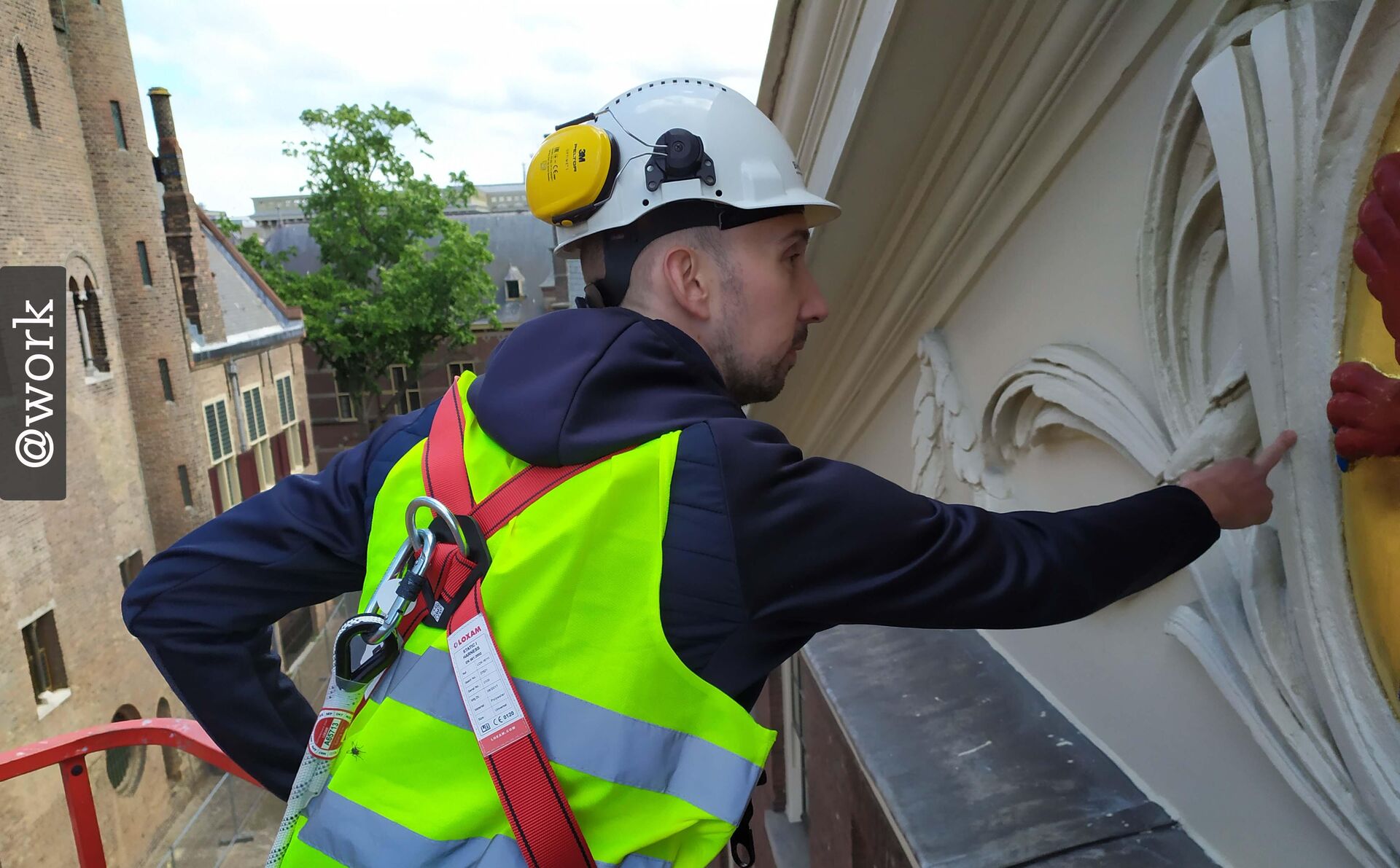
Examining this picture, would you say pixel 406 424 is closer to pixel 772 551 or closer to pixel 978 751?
pixel 772 551

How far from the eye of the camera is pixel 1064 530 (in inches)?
42.8

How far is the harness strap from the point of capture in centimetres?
103

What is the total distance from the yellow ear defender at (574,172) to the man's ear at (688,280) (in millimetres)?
164

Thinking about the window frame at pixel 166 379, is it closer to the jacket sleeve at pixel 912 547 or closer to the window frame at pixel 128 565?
the window frame at pixel 128 565

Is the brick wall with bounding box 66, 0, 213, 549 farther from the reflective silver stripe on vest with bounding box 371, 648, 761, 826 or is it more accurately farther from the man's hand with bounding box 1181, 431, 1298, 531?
the man's hand with bounding box 1181, 431, 1298, 531

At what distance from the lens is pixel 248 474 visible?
16141mm

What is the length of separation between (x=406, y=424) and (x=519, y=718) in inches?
23.0

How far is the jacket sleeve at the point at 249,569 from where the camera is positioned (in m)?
1.37

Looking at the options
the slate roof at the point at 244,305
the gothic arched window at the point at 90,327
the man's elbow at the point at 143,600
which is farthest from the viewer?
the slate roof at the point at 244,305

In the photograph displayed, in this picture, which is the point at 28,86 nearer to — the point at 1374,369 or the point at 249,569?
the point at 249,569

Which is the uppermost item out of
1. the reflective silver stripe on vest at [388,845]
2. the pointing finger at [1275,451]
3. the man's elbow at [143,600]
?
the pointing finger at [1275,451]

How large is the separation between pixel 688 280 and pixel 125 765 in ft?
41.5
